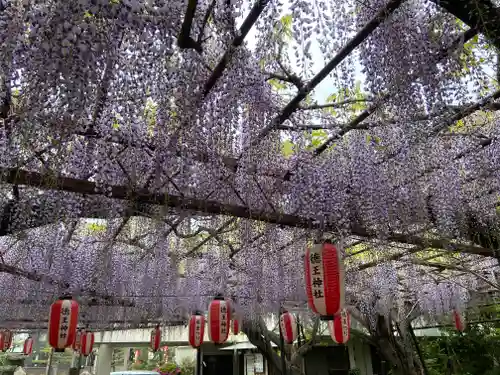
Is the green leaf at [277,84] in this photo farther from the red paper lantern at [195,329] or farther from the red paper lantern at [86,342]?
the red paper lantern at [86,342]

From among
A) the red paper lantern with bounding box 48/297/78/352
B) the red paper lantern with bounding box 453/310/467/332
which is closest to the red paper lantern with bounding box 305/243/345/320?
the red paper lantern with bounding box 48/297/78/352

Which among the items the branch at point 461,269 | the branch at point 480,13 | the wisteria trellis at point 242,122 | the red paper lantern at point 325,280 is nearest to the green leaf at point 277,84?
the wisteria trellis at point 242,122

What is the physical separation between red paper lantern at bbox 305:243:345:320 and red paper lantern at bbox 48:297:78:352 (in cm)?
350

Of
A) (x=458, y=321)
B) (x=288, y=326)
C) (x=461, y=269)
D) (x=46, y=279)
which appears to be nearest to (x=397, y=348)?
(x=288, y=326)

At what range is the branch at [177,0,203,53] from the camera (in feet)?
5.95

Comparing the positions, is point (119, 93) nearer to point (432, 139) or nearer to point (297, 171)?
point (297, 171)

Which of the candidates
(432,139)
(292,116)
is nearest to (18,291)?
(292,116)

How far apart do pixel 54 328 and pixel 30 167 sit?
3400 millimetres

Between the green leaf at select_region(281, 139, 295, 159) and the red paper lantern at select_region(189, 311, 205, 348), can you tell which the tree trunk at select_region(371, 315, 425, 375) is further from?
the green leaf at select_region(281, 139, 295, 159)

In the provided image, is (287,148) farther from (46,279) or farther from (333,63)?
(46,279)

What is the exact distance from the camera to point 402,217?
14.3ft

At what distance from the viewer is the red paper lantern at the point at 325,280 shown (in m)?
4.06

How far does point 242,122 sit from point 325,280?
1.84 m

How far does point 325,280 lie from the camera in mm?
4105
